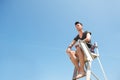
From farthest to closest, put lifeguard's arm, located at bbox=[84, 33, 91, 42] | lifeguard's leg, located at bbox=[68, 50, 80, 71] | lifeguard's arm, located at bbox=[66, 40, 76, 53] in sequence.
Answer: lifeguard's arm, located at bbox=[66, 40, 76, 53], lifeguard's leg, located at bbox=[68, 50, 80, 71], lifeguard's arm, located at bbox=[84, 33, 91, 42]

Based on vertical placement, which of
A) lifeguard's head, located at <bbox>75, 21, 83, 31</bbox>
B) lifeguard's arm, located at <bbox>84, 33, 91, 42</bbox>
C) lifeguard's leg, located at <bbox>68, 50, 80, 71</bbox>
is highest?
lifeguard's head, located at <bbox>75, 21, 83, 31</bbox>

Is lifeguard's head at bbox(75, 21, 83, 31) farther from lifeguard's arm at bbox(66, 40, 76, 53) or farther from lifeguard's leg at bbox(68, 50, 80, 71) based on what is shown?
lifeguard's leg at bbox(68, 50, 80, 71)

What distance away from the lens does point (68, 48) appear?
745 centimetres

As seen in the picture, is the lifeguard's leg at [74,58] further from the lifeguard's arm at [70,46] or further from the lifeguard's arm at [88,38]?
the lifeguard's arm at [88,38]

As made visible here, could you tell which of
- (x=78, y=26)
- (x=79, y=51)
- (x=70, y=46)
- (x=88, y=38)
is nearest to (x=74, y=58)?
(x=79, y=51)

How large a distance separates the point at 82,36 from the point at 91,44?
33 cm

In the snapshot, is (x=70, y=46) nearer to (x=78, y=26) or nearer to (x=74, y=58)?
(x=74, y=58)

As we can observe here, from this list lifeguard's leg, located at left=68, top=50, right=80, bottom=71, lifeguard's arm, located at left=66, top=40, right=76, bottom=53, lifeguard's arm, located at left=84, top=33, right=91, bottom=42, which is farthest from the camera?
lifeguard's arm, located at left=66, top=40, right=76, bottom=53

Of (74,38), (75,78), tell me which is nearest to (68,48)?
(74,38)

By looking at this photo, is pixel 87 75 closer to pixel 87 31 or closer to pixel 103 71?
pixel 103 71

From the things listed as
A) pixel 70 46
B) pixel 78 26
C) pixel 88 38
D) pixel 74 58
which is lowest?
pixel 74 58

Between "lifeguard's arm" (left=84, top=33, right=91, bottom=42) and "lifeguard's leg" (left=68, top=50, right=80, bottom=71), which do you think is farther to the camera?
"lifeguard's leg" (left=68, top=50, right=80, bottom=71)

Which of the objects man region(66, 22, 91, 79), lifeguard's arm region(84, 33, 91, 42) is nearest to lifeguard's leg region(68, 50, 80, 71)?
man region(66, 22, 91, 79)

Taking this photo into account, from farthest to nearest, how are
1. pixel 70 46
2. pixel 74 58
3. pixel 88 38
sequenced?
pixel 70 46 → pixel 74 58 → pixel 88 38
